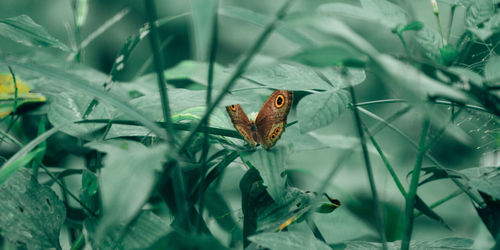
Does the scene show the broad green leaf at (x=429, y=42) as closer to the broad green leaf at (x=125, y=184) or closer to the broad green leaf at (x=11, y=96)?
the broad green leaf at (x=125, y=184)

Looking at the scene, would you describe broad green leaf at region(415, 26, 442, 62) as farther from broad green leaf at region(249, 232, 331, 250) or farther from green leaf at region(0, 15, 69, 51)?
green leaf at region(0, 15, 69, 51)

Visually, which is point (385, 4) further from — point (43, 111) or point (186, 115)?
point (43, 111)

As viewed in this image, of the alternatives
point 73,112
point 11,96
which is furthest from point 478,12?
point 11,96

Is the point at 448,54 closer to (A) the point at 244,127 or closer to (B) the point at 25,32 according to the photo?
(A) the point at 244,127

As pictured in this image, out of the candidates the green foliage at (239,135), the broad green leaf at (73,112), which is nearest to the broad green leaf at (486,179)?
the green foliage at (239,135)

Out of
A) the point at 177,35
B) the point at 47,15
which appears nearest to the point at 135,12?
the point at 177,35

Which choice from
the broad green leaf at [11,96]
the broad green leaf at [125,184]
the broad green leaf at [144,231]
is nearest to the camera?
the broad green leaf at [125,184]
